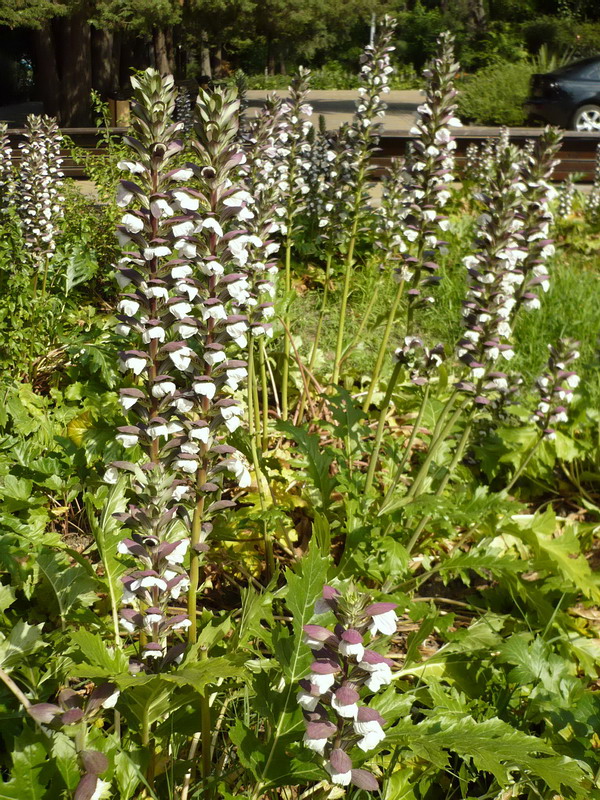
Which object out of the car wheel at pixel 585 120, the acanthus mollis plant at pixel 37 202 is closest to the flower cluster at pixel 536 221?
the acanthus mollis plant at pixel 37 202

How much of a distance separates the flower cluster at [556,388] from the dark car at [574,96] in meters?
18.0

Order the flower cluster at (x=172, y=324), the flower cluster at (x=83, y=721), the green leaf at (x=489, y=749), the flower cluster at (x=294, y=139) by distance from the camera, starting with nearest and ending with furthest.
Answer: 1. the flower cluster at (x=83, y=721)
2. the green leaf at (x=489, y=749)
3. the flower cluster at (x=172, y=324)
4. the flower cluster at (x=294, y=139)

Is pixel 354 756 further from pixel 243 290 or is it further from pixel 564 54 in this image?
pixel 564 54

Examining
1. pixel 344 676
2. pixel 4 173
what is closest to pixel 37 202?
pixel 4 173

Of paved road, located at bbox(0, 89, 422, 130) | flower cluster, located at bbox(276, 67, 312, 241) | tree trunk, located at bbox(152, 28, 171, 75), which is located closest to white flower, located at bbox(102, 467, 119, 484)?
flower cluster, located at bbox(276, 67, 312, 241)

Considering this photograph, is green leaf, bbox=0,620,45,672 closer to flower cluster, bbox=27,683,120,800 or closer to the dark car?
flower cluster, bbox=27,683,120,800

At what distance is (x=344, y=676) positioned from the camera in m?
1.60

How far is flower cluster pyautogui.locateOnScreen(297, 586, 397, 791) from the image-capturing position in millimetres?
1535

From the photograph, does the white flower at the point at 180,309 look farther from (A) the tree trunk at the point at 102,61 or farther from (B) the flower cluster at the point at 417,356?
(A) the tree trunk at the point at 102,61

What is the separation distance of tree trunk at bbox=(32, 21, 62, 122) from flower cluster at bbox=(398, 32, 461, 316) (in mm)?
16021

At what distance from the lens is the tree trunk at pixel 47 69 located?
1697 cm

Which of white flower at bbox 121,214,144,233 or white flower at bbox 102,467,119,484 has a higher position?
white flower at bbox 121,214,144,233

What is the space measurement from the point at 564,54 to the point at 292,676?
35378 mm

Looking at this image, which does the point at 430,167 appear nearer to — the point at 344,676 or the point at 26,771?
the point at 344,676
